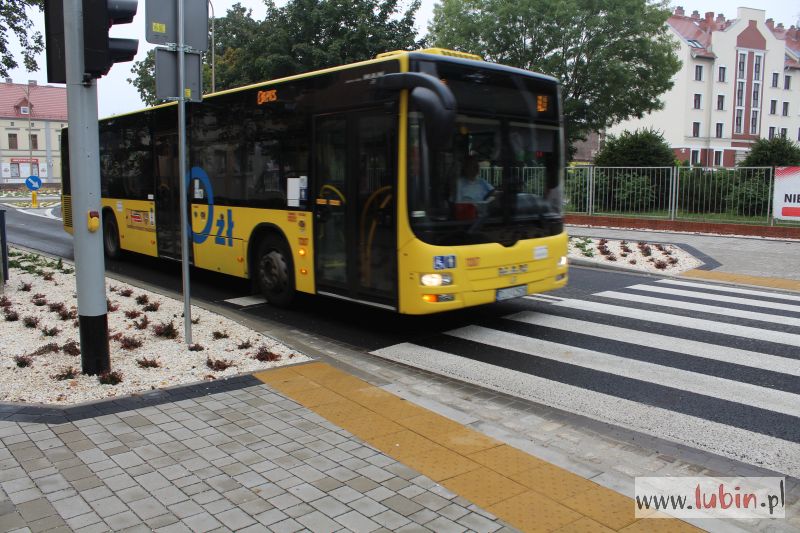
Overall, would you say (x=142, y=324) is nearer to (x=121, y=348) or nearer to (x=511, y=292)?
(x=121, y=348)

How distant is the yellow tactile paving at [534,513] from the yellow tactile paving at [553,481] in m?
0.11

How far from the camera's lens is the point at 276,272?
31.1ft

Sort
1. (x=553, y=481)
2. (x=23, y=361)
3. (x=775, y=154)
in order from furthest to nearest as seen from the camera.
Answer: (x=775, y=154), (x=23, y=361), (x=553, y=481)

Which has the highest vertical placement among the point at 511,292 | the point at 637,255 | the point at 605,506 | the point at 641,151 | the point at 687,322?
the point at 641,151

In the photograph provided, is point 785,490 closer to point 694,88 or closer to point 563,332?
point 563,332

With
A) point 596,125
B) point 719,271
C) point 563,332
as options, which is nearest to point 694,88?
point 596,125

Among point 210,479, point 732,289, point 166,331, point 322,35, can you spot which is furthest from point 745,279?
point 322,35

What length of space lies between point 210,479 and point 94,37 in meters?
3.68

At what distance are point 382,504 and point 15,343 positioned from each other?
17.0ft

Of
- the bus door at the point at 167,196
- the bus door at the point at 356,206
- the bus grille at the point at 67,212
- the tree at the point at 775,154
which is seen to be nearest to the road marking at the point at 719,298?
the bus door at the point at 356,206

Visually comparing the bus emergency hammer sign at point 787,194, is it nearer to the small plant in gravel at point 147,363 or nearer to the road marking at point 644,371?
the road marking at point 644,371

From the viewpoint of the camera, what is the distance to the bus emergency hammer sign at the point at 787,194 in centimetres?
1747

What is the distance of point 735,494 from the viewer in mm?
4145

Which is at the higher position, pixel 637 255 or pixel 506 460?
pixel 637 255
